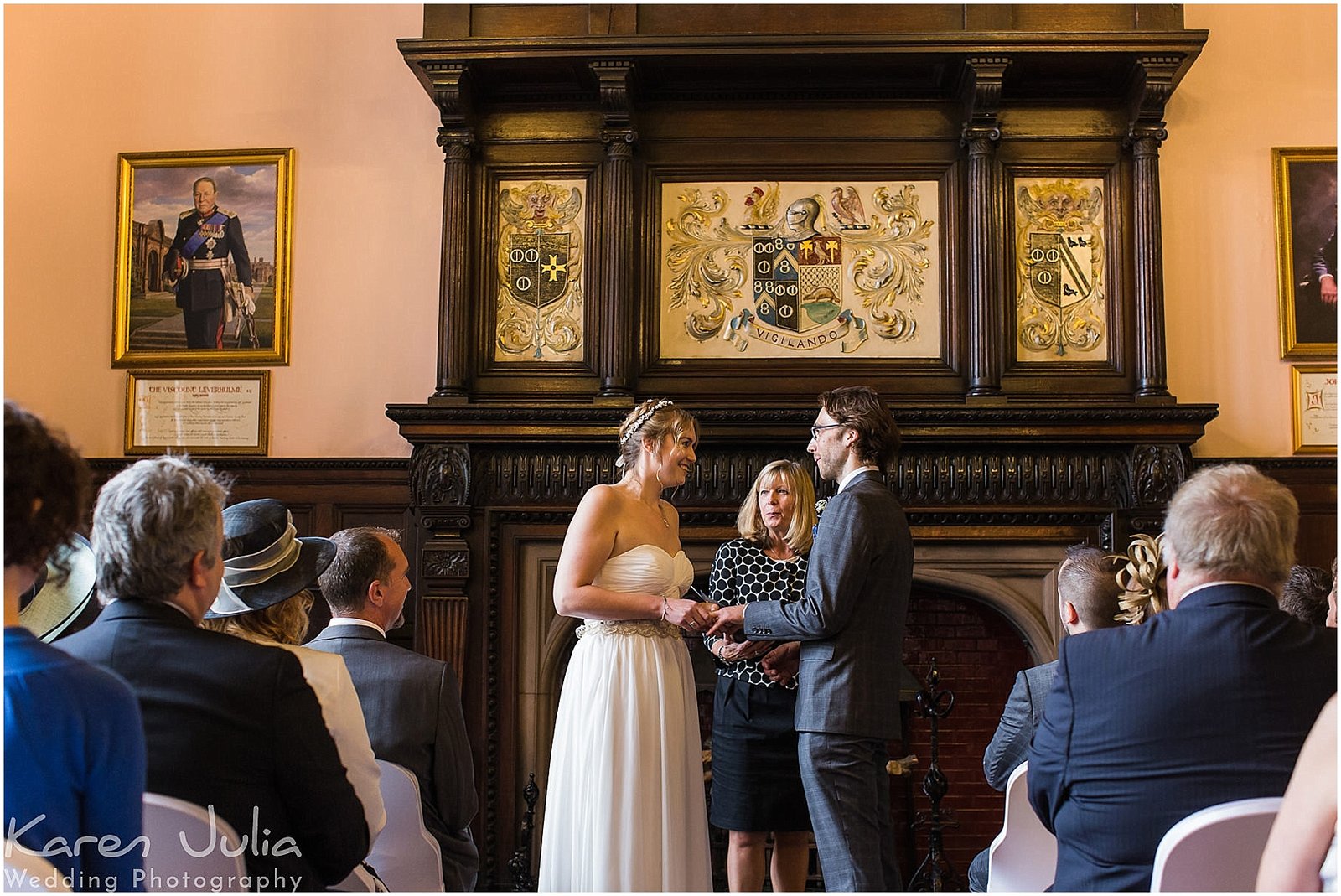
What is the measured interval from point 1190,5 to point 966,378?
2.25 m

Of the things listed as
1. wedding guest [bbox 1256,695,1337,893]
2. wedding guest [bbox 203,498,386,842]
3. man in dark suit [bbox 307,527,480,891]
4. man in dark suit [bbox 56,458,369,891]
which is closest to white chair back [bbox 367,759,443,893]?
wedding guest [bbox 203,498,386,842]

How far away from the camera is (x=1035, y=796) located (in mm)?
2279

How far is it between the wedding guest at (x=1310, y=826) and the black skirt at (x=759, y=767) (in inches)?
91.7

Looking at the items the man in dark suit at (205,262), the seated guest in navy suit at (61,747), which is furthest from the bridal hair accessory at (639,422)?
the man in dark suit at (205,262)

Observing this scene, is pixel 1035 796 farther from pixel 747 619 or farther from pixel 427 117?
pixel 427 117

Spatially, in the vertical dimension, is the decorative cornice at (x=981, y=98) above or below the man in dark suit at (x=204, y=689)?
above

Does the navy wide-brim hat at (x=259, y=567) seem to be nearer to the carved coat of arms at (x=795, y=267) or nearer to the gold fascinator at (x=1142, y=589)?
the gold fascinator at (x=1142, y=589)

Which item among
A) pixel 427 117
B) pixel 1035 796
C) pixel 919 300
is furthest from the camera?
pixel 427 117

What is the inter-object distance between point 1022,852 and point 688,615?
123 centimetres

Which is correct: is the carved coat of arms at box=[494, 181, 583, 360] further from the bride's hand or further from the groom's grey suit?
the groom's grey suit

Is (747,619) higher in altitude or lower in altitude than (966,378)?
lower

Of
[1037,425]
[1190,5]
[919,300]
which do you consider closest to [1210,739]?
[1037,425]

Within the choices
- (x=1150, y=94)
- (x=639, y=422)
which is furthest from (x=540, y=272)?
(x=1150, y=94)

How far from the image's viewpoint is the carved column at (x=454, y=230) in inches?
227
